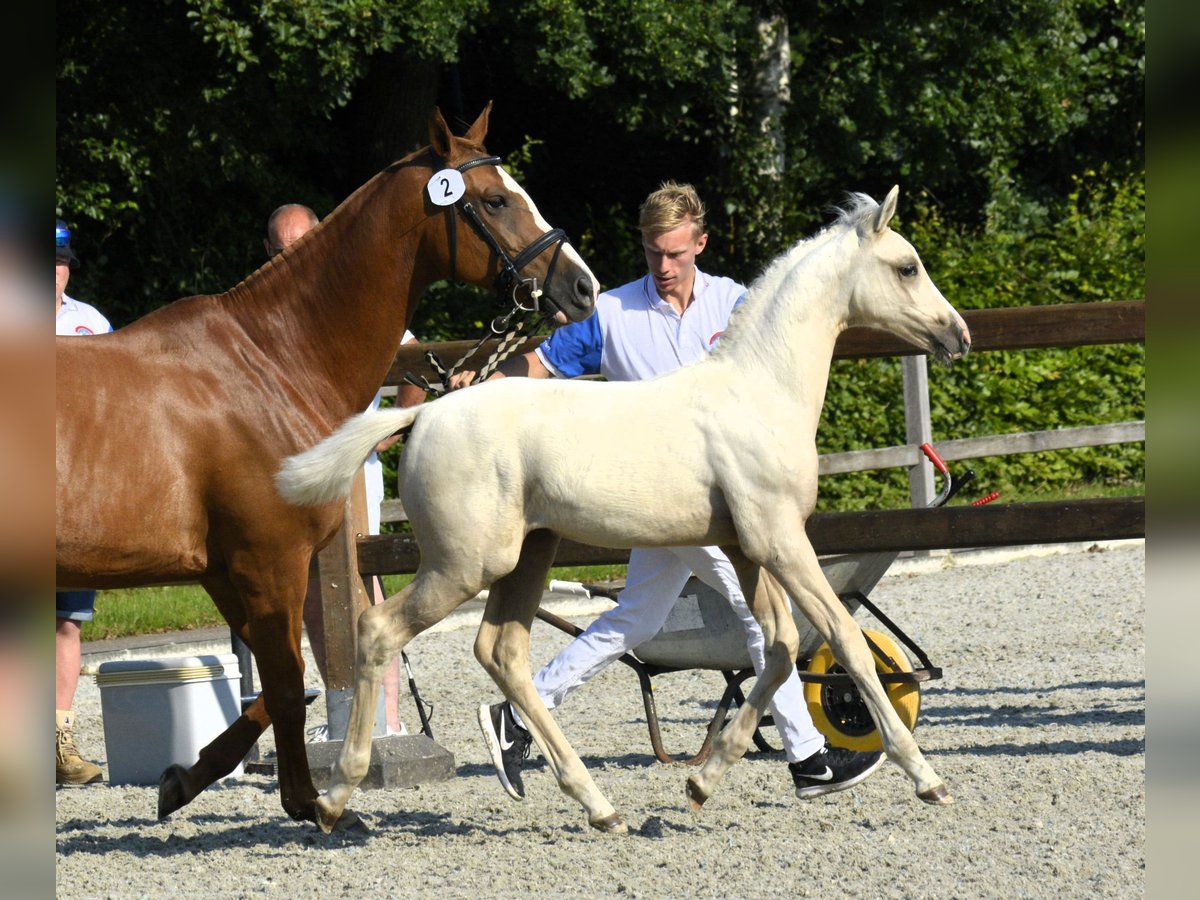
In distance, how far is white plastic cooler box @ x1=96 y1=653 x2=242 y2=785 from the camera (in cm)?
555

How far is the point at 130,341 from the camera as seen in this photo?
4.07 m

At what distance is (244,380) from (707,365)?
1368mm

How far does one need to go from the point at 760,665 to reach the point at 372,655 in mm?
1447

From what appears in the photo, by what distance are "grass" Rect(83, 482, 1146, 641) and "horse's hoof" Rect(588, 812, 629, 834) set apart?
4.51 m

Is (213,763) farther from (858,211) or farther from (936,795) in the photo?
(858,211)

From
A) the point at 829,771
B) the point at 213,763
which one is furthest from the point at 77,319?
the point at 829,771

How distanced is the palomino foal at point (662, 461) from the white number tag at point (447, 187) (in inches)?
25.1

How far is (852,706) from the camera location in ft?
17.4

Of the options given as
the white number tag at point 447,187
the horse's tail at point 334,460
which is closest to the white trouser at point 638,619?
the horse's tail at point 334,460

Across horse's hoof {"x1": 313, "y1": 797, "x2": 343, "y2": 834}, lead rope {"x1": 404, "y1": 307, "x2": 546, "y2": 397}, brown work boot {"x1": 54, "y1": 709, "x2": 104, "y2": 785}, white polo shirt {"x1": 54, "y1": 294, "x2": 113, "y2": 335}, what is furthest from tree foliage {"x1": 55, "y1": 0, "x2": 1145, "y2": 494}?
horse's hoof {"x1": 313, "y1": 797, "x2": 343, "y2": 834}

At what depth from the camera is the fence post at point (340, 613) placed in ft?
16.8

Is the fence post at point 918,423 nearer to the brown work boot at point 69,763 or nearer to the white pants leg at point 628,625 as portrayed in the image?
the white pants leg at point 628,625

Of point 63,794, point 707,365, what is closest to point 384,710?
point 63,794

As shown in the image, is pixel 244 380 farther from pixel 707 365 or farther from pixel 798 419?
pixel 798 419
